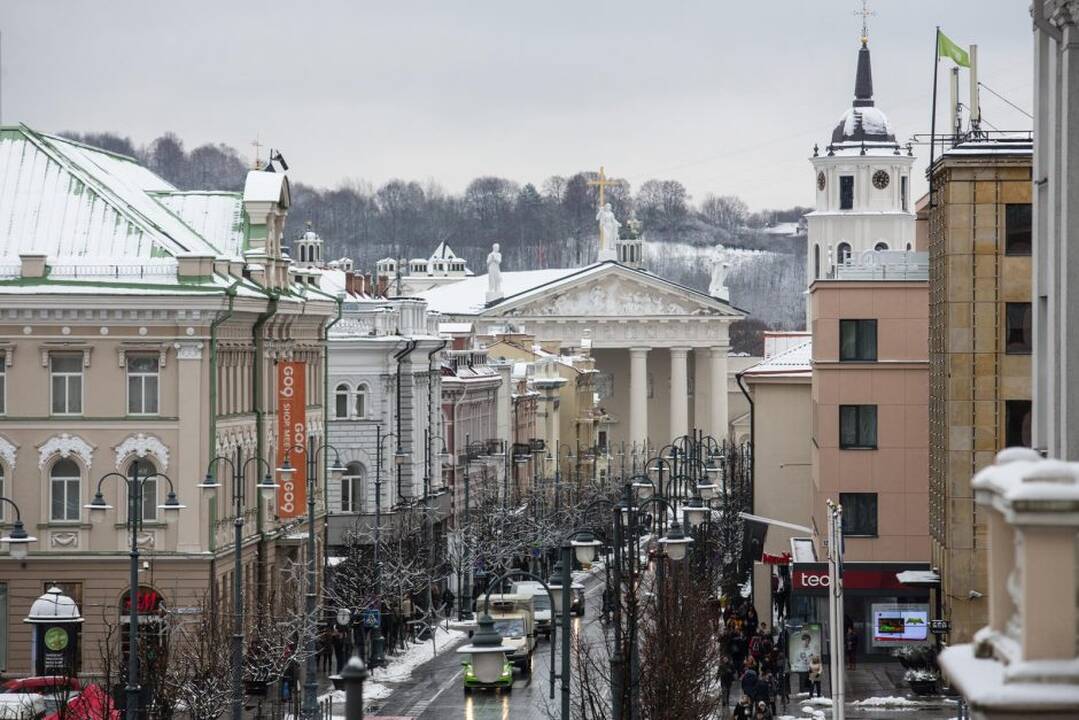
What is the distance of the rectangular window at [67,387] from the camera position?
160ft

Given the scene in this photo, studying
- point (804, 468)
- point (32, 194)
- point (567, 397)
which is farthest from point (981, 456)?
point (567, 397)

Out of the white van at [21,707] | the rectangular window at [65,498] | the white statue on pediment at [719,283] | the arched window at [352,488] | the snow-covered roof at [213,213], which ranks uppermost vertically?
the white statue on pediment at [719,283]

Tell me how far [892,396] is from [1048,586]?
5181cm

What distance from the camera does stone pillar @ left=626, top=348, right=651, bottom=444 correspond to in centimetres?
16525

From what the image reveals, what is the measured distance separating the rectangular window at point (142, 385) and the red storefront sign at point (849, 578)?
1532 centimetres

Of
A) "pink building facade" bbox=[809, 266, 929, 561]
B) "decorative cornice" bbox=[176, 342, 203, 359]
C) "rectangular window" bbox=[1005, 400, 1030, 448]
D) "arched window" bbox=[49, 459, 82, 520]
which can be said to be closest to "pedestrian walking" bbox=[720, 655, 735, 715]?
"pink building facade" bbox=[809, 266, 929, 561]

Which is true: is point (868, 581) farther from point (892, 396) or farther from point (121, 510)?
point (121, 510)

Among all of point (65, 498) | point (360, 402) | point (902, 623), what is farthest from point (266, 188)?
point (360, 402)

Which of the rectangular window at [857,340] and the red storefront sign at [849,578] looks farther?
the rectangular window at [857,340]

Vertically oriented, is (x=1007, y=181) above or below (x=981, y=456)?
above

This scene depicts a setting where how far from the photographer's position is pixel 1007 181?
44938 mm

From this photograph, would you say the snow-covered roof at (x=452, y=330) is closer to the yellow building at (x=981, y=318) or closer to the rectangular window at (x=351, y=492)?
the rectangular window at (x=351, y=492)

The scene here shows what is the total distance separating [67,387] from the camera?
4875 cm

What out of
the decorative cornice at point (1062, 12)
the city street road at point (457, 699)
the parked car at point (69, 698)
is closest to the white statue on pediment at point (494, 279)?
the city street road at point (457, 699)
